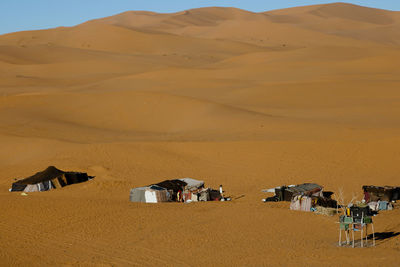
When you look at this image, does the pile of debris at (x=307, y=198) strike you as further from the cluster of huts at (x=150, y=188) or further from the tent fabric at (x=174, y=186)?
the tent fabric at (x=174, y=186)

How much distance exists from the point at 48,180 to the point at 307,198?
10.6 metres

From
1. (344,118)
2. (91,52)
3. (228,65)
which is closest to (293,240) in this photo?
(344,118)

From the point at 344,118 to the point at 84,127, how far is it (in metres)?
15.6

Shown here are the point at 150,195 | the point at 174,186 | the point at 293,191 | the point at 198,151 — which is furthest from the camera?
the point at 198,151

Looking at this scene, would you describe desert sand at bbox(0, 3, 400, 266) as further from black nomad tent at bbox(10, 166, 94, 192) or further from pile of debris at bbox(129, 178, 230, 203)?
pile of debris at bbox(129, 178, 230, 203)

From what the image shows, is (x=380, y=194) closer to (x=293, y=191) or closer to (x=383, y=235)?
(x=293, y=191)

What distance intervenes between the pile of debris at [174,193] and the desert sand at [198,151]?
2.23 feet

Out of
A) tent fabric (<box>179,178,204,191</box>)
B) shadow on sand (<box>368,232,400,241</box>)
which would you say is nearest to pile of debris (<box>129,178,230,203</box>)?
tent fabric (<box>179,178,204,191</box>)

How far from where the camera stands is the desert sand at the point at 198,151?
15688mm

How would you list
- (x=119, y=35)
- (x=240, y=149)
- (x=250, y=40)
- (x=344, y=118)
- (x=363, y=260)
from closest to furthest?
(x=363, y=260), (x=240, y=149), (x=344, y=118), (x=119, y=35), (x=250, y=40)

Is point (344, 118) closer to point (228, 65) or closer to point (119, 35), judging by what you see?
point (228, 65)

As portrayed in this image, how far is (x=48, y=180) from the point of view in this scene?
24375mm

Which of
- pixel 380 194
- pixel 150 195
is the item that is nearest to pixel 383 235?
pixel 380 194

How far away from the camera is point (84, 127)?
36.8 m
